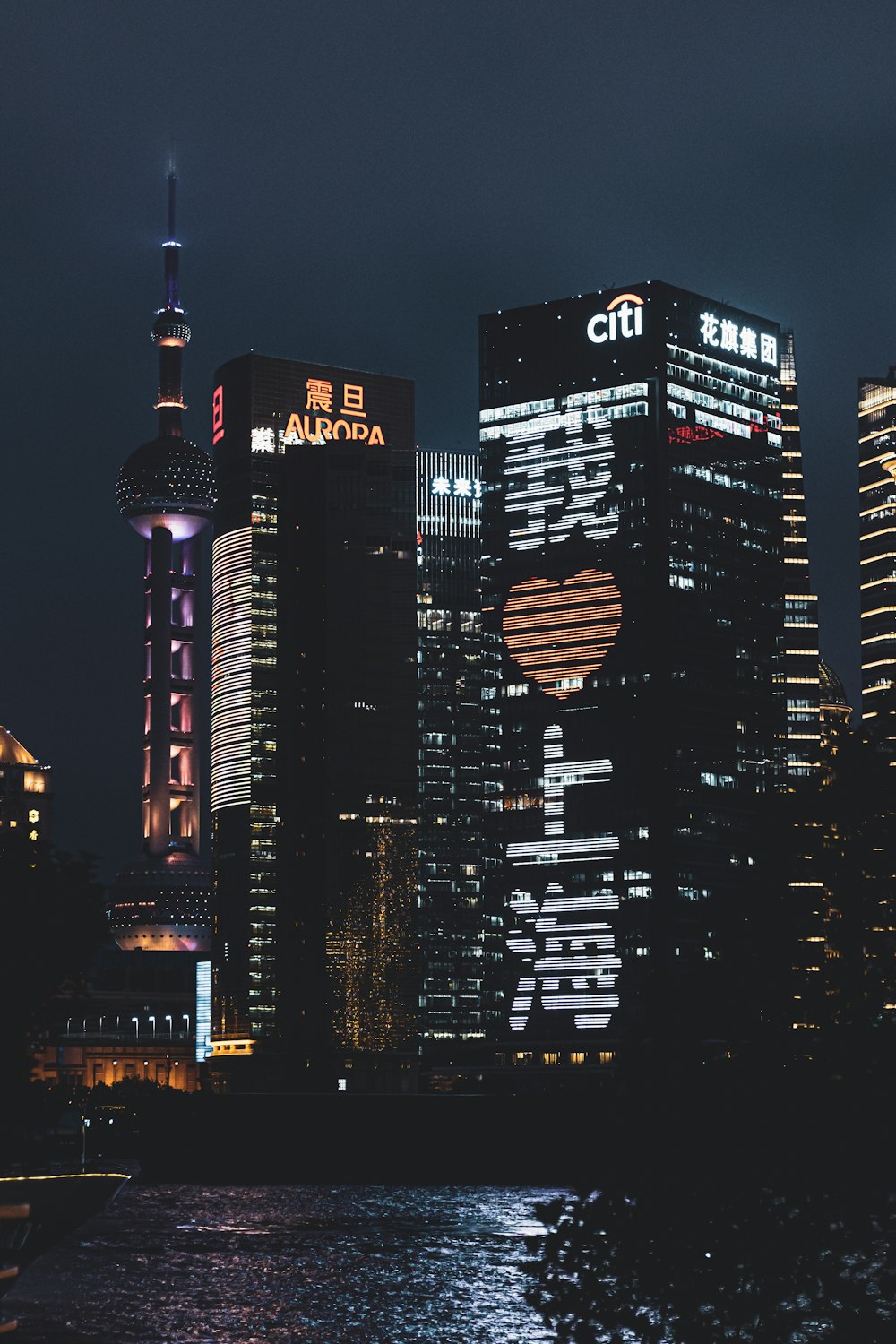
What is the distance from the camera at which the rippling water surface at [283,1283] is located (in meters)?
103

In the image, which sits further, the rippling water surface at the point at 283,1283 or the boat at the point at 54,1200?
the boat at the point at 54,1200

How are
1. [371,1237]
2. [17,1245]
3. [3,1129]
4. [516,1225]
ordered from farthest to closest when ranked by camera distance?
1. [516,1225]
2. [371,1237]
3. [3,1129]
4. [17,1245]

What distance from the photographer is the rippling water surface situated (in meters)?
103

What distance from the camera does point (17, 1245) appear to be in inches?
3939

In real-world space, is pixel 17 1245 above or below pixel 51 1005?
below

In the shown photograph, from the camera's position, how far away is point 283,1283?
12719cm

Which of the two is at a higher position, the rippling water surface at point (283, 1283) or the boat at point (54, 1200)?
the boat at point (54, 1200)

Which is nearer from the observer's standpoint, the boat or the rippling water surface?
the rippling water surface

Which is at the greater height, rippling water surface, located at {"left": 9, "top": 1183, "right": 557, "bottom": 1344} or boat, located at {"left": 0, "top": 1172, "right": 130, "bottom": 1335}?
boat, located at {"left": 0, "top": 1172, "right": 130, "bottom": 1335}

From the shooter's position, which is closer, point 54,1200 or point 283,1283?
point 283,1283

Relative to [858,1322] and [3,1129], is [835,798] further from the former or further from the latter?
[3,1129]

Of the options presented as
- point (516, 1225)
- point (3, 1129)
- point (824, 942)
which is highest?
point (824, 942)

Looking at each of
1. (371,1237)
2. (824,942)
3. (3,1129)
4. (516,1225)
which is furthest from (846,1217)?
(516,1225)

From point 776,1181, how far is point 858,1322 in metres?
3.44
